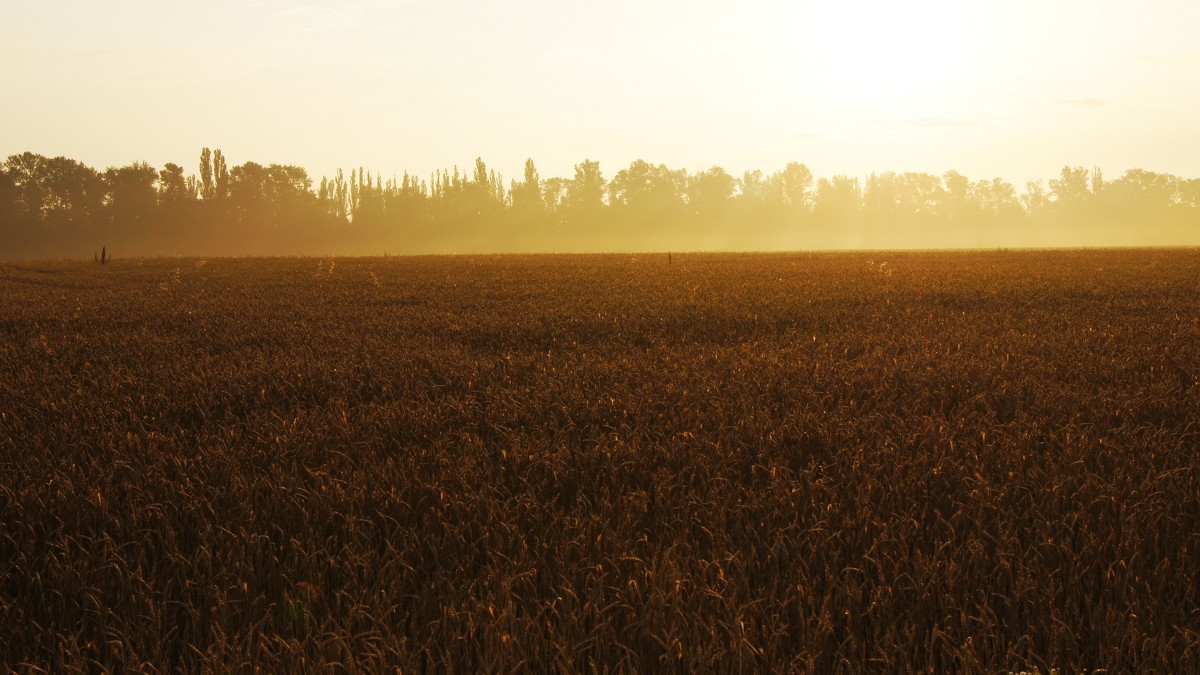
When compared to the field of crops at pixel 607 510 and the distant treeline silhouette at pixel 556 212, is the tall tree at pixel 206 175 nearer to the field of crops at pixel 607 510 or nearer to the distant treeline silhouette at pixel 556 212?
the distant treeline silhouette at pixel 556 212

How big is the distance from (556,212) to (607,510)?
129747mm

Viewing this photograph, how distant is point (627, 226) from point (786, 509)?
12579cm

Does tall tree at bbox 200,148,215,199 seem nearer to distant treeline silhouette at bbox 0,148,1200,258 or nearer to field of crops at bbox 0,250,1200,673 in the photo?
distant treeline silhouette at bbox 0,148,1200,258

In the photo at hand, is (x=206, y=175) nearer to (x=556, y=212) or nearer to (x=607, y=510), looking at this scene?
(x=556, y=212)

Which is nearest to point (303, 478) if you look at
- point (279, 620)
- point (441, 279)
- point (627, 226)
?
point (279, 620)

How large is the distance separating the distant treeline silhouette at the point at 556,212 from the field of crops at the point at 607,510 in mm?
87228

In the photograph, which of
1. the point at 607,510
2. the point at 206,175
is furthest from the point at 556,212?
the point at 607,510

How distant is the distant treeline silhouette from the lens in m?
92.8

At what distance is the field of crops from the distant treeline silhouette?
87228mm

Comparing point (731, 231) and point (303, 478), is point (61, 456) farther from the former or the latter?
point (731, 231)

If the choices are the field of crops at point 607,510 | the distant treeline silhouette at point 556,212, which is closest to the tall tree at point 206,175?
the distant treeline silhouette at point 556,212

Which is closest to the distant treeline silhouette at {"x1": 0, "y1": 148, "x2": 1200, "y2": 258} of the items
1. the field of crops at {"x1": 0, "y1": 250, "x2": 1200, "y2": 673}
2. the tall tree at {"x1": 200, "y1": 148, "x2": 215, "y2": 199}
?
the tall tree at {"x1": 200, "y1": 148, "x2": 215, "y2": 199}

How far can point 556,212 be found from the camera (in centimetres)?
13100

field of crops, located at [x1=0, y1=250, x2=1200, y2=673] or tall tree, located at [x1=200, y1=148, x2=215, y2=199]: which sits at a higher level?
tall tree, located at [x1=200, y1=148, x2=215, y2=199]
